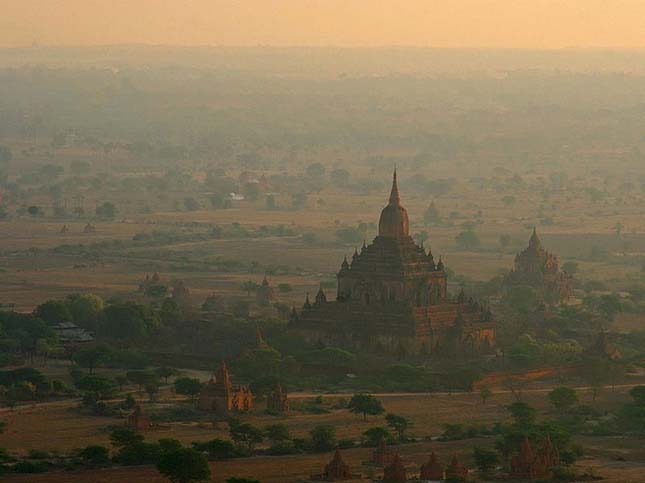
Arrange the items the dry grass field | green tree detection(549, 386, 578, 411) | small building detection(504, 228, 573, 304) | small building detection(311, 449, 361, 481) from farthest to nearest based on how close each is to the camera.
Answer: small building detection(504, 228, 573, 304) < green tree detection(549, 386, 578, 411) < the dry grass field < small building detection(311, 449, 361, 481)

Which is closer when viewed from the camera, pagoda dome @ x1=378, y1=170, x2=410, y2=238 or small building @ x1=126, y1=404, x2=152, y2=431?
small building @ x1=126, y1=404, x2=152, y2=431

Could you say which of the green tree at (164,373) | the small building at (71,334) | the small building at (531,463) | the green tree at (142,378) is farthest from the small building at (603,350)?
the small building at (531,463)

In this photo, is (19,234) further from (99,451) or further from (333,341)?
(99,451)

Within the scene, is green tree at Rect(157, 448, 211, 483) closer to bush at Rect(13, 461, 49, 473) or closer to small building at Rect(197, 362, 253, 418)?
bush at Rect(13, 461, 49, 473)

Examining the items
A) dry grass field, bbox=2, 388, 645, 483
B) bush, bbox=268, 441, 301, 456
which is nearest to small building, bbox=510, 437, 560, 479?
dry grass field, bbox=2, 388, 645, 483

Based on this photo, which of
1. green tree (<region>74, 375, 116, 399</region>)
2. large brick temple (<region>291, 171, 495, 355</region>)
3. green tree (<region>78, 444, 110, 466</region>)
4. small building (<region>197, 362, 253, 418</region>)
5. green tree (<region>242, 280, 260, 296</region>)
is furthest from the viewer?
green tree (<region>242, 280, 260, 296</region>)

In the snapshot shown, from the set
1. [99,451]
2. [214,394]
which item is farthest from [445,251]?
[99,451]
